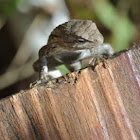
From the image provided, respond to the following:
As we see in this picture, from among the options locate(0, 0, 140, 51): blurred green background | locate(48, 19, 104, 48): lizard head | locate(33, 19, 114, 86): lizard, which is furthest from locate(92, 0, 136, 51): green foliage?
locate(48, 19, 104, 48): lizard head

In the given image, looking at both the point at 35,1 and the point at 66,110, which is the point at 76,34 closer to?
the point at 66,110

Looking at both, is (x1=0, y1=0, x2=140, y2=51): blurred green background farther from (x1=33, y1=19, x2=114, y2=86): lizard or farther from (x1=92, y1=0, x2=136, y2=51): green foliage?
(x1=33, y1=19, x2=114, y2=86): lizard

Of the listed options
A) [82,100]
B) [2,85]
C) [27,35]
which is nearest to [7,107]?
[82,100]

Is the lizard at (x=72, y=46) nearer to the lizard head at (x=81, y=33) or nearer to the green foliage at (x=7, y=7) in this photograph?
the lizard head at (x=81, y=33)

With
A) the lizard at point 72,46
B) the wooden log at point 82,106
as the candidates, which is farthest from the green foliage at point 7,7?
the wooden log at point 82,106

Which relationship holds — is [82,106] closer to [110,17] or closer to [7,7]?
[7,7]
